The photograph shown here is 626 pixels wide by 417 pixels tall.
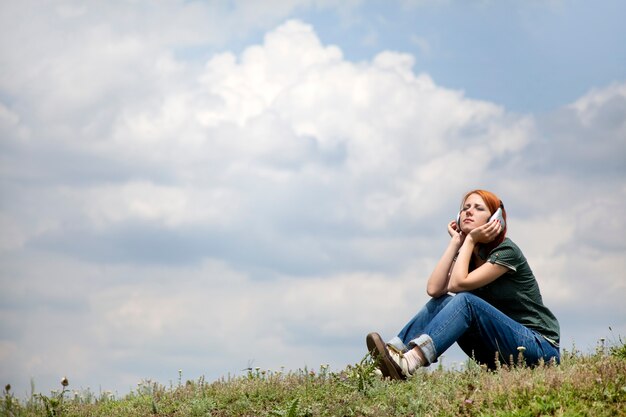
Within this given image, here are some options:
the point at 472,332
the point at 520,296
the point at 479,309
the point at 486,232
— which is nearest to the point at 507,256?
the point at 486,232

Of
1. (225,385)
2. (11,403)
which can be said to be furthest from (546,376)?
(11,403)

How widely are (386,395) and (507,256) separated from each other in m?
2.21

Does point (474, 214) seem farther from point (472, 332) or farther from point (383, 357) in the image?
point (383, 357)

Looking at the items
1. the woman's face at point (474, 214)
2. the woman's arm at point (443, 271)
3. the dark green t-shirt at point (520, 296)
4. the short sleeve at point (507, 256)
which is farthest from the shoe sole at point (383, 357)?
the woman's face at point (474, 214)

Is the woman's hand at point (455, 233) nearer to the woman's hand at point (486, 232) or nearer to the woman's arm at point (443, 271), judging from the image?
the woman's arm at point (443, 271)

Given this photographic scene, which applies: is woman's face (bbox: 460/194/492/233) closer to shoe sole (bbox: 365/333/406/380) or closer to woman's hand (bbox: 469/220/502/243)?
woman's hand (bbox: 469/220/502/243)

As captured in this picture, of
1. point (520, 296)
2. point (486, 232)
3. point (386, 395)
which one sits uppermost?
point (486, 232)

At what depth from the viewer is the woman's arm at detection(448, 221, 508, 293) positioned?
9641 mm

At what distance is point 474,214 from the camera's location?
1005 cm

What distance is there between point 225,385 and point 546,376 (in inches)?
170

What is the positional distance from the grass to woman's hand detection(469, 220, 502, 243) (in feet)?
4.93

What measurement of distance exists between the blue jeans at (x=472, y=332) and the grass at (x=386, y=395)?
0.76ft

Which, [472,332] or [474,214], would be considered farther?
[474,214]

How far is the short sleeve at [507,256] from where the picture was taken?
9.73 metres
